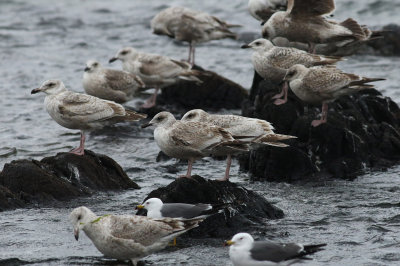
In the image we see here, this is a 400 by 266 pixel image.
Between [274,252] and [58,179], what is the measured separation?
374 cm

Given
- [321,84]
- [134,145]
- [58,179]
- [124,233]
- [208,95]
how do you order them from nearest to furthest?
[124,233], [58,179], [321,84], [134,145], [208,95]

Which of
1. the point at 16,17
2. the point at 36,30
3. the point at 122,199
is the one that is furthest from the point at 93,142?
the point at 16,17

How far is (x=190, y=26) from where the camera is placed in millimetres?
17141

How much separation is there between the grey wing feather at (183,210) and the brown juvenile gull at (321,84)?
370 cm

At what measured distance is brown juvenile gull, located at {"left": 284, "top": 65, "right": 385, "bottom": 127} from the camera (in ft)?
36.5

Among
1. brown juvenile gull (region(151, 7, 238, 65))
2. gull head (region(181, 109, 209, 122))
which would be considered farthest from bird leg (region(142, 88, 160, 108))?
gull head (region(181, 109, 209, 122))

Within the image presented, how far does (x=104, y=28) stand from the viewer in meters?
23.7

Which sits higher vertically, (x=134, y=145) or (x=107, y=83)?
(x=107, y=83)

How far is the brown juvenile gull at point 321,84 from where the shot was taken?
438 inches

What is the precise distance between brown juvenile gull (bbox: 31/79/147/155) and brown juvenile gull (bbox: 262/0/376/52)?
3.38m

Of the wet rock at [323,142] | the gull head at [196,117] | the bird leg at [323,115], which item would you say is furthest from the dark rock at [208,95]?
the gull head at [196,117]

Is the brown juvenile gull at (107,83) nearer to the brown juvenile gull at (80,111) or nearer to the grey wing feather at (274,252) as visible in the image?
Result: the brown juvenile gull at (80,111)

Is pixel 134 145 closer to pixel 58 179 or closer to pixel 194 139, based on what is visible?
pixel 58 179

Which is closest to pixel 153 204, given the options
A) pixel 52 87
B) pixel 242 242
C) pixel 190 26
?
pixel 242 242
